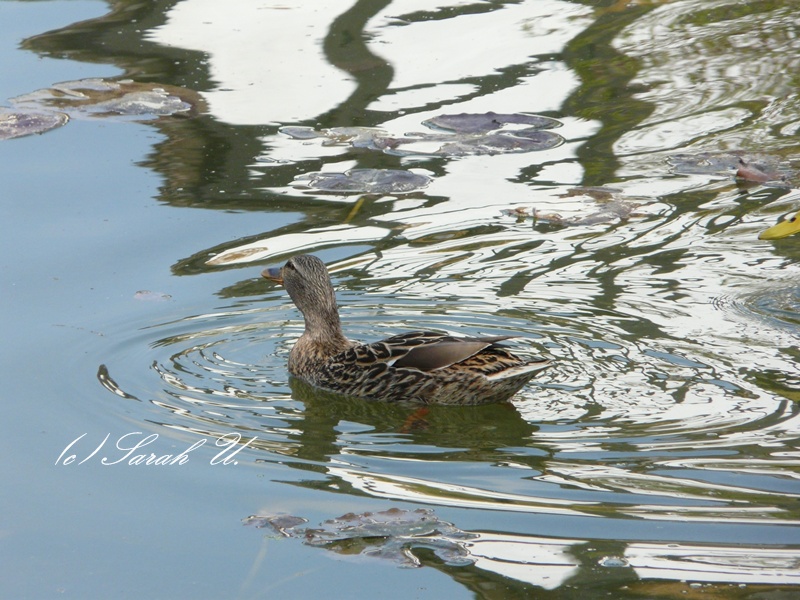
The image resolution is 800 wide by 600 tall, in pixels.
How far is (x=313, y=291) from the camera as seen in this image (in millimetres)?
7375

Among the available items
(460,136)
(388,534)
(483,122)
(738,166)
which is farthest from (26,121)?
(388,534)

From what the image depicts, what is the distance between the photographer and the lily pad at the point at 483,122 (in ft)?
33.7

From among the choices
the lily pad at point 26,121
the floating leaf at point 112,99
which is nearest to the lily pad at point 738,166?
the floating leaf at point 112,99

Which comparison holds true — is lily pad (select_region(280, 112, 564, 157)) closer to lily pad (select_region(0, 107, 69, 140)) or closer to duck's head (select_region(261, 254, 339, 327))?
lily pad (select_region(0, 107, 69, 140))

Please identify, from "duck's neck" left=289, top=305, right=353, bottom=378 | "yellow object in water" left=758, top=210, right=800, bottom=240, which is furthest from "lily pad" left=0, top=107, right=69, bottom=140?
"yellow object in water" left=758, top=210, right=800, bottom=240

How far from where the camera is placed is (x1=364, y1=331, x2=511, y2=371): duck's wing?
263 inches

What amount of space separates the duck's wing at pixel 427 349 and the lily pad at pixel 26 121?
15.3 feet

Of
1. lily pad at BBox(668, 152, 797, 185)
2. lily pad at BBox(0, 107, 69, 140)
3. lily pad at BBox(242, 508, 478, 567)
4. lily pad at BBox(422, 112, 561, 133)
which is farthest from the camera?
lily pad at BBox(0, 107, 69, 140)

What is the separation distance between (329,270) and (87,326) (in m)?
1.60

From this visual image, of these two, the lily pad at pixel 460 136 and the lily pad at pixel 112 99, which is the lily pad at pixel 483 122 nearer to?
the lily pad at pixel 460 136

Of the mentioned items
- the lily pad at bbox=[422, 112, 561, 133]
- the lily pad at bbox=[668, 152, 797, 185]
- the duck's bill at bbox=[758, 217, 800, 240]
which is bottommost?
the lily pad at bbox=[668, 152, 797, 185]

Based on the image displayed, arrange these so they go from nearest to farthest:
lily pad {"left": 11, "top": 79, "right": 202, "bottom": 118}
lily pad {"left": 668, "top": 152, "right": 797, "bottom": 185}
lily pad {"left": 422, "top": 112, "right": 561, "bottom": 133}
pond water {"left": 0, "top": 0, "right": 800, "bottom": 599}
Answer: pond water {"left": 0, "top": 0, "right": 800, "bottom": 599}
lily pad {"left": 668, "top": 152, "right": 797, "bottom": 185}
lily pad {"left": 422, "top": 112, "right": 561, "bottom": 133}
lily pad {"left": 11, "top": 79, "right": 202, "bottom": 118}

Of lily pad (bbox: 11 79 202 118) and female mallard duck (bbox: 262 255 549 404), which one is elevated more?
lily pad (bbox: 11 79 202 118)

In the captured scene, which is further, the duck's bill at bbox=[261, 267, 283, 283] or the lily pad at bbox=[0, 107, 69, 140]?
the lily pad at bbox=[0, 107, 69, 140]
